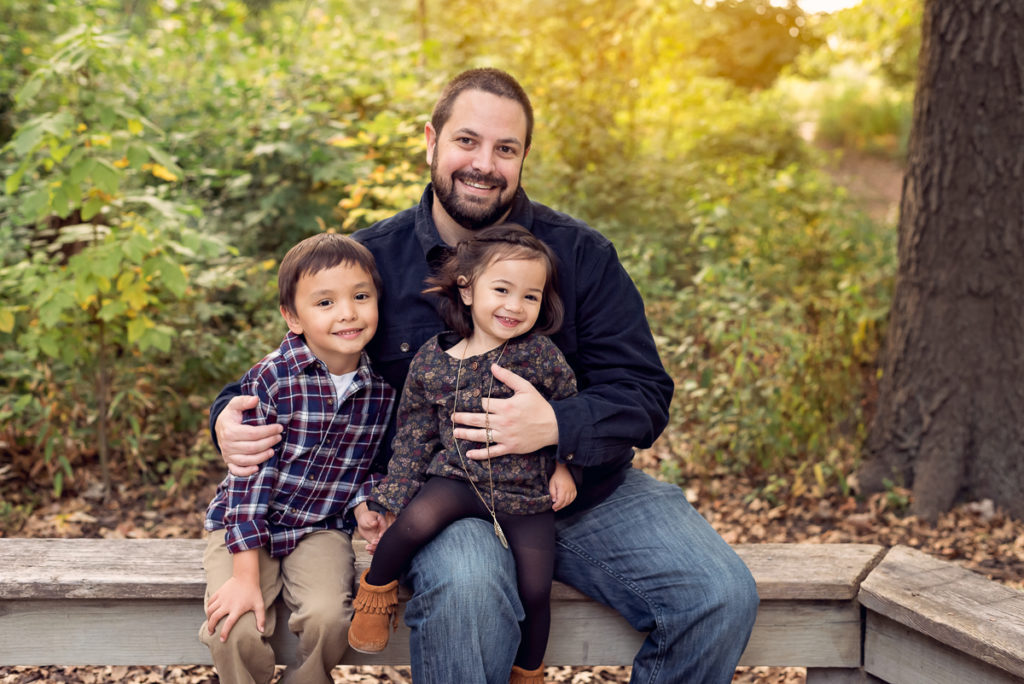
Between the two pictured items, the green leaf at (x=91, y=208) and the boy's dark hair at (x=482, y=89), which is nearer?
the boy's dark hair at (x=482, y=89)

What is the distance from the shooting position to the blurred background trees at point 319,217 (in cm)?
352

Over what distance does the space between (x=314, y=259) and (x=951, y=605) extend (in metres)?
1.84

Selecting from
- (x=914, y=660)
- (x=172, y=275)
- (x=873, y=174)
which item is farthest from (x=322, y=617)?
(x=873, y=174)

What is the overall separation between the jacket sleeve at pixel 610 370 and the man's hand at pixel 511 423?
59 millimetres

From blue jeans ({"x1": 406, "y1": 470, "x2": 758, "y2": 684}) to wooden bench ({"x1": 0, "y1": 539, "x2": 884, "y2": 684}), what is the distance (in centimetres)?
15

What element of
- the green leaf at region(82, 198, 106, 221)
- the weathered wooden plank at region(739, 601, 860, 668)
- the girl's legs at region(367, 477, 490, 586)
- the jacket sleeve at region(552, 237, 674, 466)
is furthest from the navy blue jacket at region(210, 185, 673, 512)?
the green leaf at region(82, 198, 106, 221)

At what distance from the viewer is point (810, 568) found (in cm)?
239

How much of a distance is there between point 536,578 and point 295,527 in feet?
2.16

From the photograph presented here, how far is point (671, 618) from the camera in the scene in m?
2.14

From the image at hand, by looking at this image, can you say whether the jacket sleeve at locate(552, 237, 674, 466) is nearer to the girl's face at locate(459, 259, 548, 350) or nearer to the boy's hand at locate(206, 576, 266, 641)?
the girl's face at locate(459, 259, 548, 350)

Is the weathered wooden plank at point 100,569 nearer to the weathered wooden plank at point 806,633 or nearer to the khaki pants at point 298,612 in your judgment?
the khaki pants at point 298,612

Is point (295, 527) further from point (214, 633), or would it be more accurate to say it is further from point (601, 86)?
point (601, 86)

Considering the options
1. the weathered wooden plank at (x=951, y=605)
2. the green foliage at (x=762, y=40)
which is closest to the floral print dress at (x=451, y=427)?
the weathered wooden plank at (x=951, y=605)

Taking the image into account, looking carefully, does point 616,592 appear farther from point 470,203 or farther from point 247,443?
point 470,203
